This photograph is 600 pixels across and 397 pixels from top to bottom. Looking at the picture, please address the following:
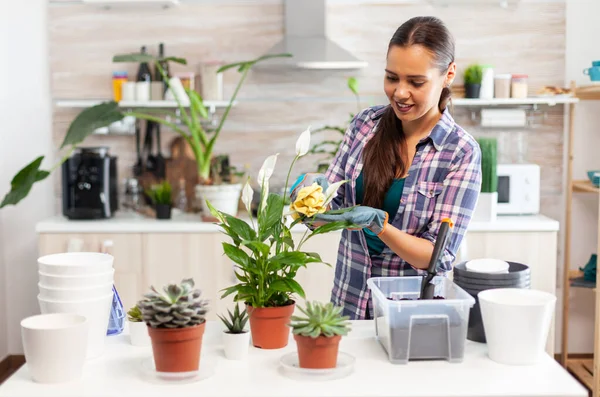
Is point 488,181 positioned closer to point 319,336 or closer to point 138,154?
point 138,154

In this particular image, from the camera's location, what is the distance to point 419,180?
2057mm

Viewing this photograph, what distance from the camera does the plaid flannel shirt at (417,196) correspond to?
1.97 metres

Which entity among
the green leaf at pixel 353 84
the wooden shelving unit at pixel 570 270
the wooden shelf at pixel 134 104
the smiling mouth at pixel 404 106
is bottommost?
the wooden shelving unit at pixel 570 270

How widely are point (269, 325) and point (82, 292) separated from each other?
415mm

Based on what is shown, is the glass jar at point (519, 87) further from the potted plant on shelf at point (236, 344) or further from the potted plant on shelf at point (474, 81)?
the potted plant on shelf at point (236, 344)

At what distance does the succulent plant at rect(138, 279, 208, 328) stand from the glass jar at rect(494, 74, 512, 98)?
2871 mm

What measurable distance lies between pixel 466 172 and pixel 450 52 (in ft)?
1.09

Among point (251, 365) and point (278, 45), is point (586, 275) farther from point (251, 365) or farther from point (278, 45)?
point (251, 365)

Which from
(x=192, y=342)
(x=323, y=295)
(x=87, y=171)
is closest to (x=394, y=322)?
(x=192, y=342)

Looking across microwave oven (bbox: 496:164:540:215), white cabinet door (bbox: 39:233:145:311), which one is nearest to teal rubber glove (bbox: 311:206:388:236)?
white cabinet door (bbox: 39:233:145:311)

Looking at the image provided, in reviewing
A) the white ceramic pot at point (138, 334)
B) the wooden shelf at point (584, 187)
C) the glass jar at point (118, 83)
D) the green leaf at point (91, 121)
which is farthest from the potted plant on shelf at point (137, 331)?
the wooden shelf at point (584, 187)

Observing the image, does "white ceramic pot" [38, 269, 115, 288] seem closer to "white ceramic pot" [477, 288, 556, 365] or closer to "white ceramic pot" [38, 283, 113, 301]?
"white ceramic pot" [38, 283, 113, 301]

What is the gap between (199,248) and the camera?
3662mm

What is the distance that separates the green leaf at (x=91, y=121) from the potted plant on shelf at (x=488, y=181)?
1754 millimetres
